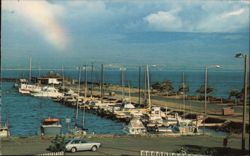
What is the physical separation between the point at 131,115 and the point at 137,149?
156 ft

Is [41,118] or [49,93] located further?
[49,93]

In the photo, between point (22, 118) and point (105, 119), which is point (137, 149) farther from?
point (22, 118)

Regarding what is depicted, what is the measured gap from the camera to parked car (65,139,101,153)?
3500 cm

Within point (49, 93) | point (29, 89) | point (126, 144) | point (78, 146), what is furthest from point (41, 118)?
point (29, 89)

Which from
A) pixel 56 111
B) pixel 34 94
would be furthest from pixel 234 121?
pixel 34 94

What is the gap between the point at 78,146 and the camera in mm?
35625

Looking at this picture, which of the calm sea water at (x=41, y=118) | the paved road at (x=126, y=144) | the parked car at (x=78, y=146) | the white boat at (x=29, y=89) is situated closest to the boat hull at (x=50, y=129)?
the calm sea water at (x=41, y=118)

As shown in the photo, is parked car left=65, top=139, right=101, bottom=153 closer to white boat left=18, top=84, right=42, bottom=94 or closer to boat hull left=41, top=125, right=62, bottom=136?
boat hull left=41, top=125, right=62, bottom=136

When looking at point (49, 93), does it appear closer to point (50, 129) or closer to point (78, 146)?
point (50, 129)

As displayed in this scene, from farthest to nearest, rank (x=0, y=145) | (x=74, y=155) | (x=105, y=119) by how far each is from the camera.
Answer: (x=105, y=119) < (x=0, y=145) < (x=74, y=155)

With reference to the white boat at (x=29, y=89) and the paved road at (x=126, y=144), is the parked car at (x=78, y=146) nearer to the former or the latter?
the paved road at (x=126, y=144)

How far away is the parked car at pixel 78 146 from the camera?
35.0 metres

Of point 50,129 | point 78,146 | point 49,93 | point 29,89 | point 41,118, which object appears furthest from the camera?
point 29,89

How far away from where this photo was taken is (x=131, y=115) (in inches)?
3361
